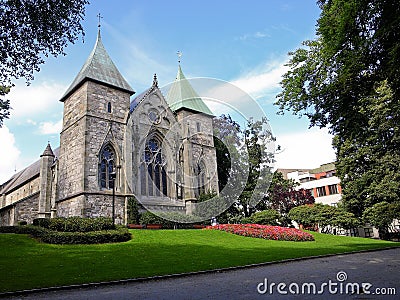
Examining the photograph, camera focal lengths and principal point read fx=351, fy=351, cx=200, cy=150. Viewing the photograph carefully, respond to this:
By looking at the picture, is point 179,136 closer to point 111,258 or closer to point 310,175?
point 111,258

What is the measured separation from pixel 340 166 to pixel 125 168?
22804 mm

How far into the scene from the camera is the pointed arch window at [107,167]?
2450 cm

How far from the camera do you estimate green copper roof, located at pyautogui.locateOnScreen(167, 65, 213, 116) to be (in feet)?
108

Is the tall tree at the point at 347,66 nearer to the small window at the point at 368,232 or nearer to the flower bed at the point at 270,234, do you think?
the flower bed at the point at 270,234

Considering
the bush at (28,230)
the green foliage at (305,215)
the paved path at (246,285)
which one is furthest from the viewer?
the green foliage at (305,215)

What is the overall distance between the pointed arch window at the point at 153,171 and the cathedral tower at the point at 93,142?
8.39 ft

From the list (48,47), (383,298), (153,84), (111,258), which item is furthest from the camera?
(153,84)

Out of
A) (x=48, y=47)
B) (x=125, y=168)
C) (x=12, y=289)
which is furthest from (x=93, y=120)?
(x=12, y=289)

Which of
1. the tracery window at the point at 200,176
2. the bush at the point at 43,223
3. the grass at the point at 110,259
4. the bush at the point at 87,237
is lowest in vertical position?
the grass at the point at 110,259

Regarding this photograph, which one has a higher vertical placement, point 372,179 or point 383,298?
point 372,179

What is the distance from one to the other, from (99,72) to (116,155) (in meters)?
6.88

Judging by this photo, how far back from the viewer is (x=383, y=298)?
19.8 feet

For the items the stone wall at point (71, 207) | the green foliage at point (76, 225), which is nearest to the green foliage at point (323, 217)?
the stone wall at point (71, 207)

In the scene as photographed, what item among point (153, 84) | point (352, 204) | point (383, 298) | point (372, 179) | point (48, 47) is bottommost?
point (383, 298)
